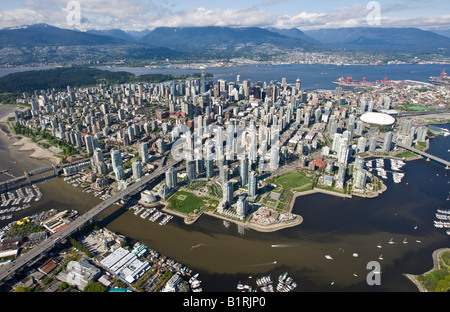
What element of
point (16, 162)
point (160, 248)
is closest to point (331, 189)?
point (160, 248)

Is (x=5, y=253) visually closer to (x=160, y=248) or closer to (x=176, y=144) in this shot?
(x=160, y=248)

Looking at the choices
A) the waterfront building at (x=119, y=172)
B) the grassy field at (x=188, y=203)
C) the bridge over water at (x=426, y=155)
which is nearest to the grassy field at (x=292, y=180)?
the grassy field at (x=188, y=203)

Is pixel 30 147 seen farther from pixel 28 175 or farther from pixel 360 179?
pixel 360 179

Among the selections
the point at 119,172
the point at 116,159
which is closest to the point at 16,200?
the point at 119,172

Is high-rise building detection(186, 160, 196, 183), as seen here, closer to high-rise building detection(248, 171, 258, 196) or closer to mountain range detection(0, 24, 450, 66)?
high-rise building detection(248, 171, 258, 196)

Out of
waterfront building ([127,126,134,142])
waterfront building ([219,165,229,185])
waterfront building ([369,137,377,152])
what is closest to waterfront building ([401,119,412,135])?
waterfront building ([369,137,377,152])
